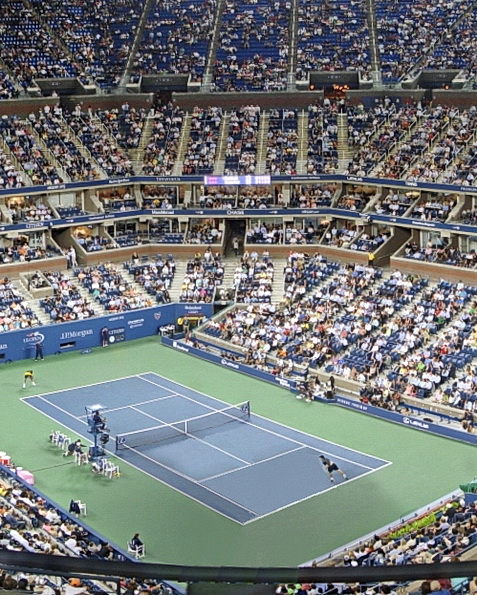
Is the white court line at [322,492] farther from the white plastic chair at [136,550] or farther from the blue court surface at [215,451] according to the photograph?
the white plastic chair at [136,550]

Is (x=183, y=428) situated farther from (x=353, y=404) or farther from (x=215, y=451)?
(x=353, y=404)

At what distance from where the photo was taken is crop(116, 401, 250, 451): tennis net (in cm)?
4216

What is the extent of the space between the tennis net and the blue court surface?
99mm

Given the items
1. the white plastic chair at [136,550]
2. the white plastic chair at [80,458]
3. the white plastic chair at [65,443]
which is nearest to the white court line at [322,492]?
the white plastic chair at [136,550]

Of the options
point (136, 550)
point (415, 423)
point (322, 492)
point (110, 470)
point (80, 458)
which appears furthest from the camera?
point (415, 423)

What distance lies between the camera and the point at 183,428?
1715 inches

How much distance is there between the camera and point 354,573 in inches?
120

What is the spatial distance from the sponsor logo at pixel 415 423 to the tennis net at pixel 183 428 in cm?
708

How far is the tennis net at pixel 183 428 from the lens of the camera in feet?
138

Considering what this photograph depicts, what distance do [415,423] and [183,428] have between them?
1010 cm

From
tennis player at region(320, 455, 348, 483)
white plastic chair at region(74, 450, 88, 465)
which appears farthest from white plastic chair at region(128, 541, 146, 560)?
white plastic chair at region(74, 450, 88, 465)

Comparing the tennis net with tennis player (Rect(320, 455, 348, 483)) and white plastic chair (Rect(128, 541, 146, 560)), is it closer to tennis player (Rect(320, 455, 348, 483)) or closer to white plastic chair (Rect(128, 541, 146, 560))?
tennis player (Rect(320, 455, 348, 483))

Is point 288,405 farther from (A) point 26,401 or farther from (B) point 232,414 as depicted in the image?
(A) point 26,401

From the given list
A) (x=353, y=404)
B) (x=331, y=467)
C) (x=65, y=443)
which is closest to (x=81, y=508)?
(x=65, y=443)
